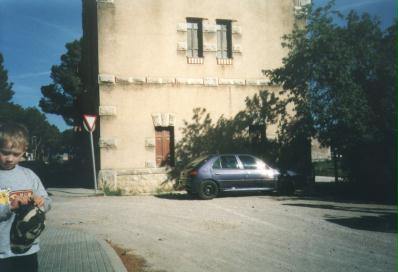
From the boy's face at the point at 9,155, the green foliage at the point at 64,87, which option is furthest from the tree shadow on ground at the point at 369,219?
the green foliage at the point at 64,87

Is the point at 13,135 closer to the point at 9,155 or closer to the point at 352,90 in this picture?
the point at 9,155

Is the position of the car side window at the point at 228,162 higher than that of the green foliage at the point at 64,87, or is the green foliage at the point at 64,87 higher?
the green foliage at the point at 64,87

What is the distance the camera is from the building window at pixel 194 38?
15.9 metres

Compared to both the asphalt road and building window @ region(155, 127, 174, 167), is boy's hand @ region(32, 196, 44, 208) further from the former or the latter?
building window @ region(155, 127, 174, 167)

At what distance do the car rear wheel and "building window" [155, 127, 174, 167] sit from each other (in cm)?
335

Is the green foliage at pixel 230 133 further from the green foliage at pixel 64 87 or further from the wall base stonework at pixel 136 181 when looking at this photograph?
the green foliage at pixel 64 87

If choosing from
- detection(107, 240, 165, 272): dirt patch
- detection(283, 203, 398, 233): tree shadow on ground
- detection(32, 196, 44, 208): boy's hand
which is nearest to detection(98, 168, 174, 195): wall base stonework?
detection(283, 203, 398, 233): tree shadow on ground

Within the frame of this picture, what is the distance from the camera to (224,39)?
1639cm

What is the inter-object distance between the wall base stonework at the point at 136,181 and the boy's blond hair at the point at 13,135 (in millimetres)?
11525

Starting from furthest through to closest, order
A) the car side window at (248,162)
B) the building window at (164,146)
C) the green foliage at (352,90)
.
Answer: the building window at (164,146) → the car side window at (248,162) → the green foliage at (352,90)

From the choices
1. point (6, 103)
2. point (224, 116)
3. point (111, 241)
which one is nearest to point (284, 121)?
point (224, 116)

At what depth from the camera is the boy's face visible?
284 centimetres

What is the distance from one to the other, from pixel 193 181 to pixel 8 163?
9.47 m

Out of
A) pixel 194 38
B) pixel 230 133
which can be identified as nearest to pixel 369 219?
pixel 230 133
